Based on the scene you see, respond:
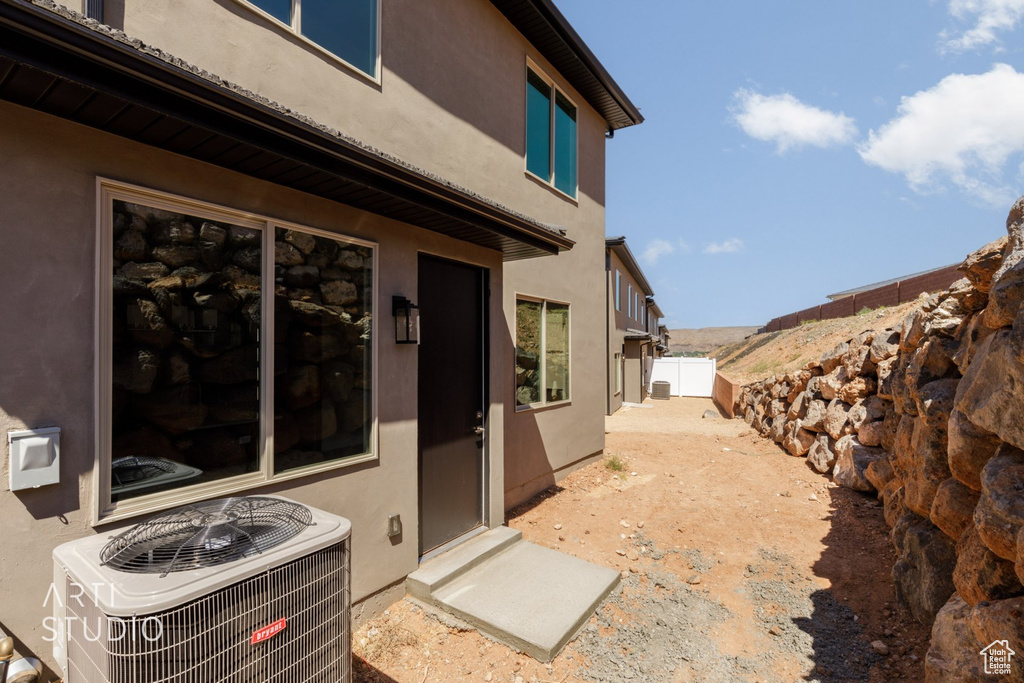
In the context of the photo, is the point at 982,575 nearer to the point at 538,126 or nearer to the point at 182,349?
the point at 182,349

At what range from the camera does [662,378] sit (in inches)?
996

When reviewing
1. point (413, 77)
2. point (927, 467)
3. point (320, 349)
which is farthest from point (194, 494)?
point (927, 467)

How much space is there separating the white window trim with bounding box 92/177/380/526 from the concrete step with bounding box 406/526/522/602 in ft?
4.35

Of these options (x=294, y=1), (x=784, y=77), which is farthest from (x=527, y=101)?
(x=784, y=77)

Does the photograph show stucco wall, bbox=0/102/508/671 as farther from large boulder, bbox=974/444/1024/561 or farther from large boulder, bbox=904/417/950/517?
large boulder, bbox=904/417/950/517

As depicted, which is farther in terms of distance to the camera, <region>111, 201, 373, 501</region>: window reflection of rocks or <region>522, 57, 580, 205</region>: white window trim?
<region>522, 57, 580, 205</region>: white window trim

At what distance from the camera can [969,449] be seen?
122 inches

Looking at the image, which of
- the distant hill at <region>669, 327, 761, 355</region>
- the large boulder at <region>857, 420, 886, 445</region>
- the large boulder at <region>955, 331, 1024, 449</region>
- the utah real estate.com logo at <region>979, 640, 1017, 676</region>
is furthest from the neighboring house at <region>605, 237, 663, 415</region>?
the distant hill at <region>669, 327, 761, 355</region>

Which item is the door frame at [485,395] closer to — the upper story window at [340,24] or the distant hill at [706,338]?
the upper story window at [340,24]

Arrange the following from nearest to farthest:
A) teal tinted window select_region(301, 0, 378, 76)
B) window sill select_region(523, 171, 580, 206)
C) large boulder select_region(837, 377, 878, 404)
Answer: teal tinted window select_region(301, 0, 378, 76) → window sill select_region(523, 171, 580, 206) → large boulder select_region(837, 377, 878, 404)

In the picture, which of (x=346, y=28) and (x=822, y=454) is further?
(x=822, y=454)

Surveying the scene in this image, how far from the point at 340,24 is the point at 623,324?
51.5 feet

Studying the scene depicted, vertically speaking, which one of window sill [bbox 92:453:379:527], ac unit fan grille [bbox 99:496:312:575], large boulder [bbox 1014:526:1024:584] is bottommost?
large boulder [bbox 1014:526:1024:584]

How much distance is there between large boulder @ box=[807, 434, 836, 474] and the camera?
25.6ft
